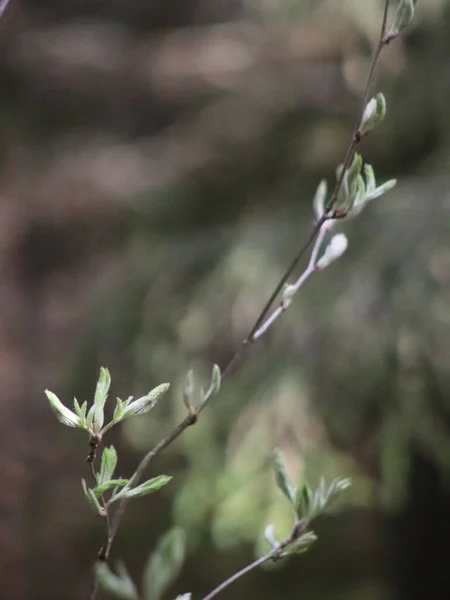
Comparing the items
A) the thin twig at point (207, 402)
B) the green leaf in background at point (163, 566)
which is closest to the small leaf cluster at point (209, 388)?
the thin twig at point (207, 402)

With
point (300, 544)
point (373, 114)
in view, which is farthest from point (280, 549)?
point (373, 114)

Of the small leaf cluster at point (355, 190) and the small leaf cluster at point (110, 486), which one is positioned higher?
the small leaf cluster at point (355, 190)

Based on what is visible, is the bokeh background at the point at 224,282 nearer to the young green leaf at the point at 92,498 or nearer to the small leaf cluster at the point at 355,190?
the small leaf cluster at the point at 355,190

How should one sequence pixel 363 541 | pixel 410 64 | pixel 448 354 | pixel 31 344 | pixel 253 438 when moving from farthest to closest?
pixel 31 344 → pixel 363 541 → pixel 410 64 → pixel 253 438 → pixel 448 354

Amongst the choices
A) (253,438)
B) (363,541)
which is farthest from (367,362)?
(363,541)

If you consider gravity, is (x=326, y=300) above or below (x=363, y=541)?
above

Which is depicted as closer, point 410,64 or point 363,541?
point 410,64

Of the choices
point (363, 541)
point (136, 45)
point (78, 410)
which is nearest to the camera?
point (78, 410)

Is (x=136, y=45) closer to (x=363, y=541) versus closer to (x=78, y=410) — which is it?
Answer: (x=363, y=541)
